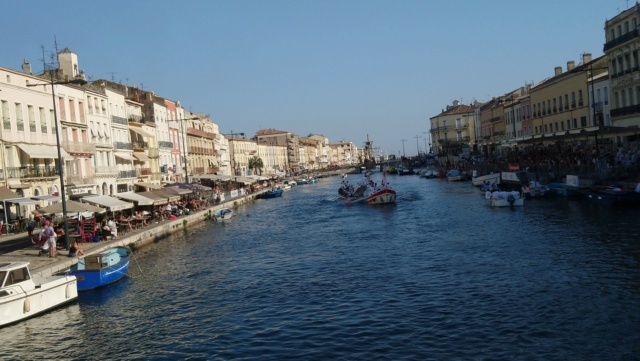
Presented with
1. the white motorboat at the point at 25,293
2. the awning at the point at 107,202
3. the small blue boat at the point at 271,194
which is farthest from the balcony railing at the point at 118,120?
the white motorboat at the point at 25,293

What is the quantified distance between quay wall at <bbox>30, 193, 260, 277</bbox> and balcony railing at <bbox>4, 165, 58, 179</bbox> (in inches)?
352

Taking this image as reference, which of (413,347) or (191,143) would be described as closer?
(413,347)

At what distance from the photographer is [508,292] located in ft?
66.0

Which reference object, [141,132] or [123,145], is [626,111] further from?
[141,132]

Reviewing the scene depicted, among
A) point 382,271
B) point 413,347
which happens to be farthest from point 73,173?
point 413,347

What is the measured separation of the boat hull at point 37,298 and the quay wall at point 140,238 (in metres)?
2.67

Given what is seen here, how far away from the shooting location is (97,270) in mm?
24750

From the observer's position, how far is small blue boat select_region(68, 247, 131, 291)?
80.6ft

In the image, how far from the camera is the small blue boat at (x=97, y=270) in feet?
80.6

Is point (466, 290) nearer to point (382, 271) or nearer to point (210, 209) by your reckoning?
point (382, 271)

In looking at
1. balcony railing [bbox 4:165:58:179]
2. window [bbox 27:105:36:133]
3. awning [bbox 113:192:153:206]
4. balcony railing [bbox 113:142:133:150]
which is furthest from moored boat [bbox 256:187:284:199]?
window [bbox 27:105:36:133]

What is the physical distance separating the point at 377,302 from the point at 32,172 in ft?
108

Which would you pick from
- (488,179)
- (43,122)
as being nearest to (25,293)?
(43,122)

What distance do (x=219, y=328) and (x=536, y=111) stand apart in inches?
3009
